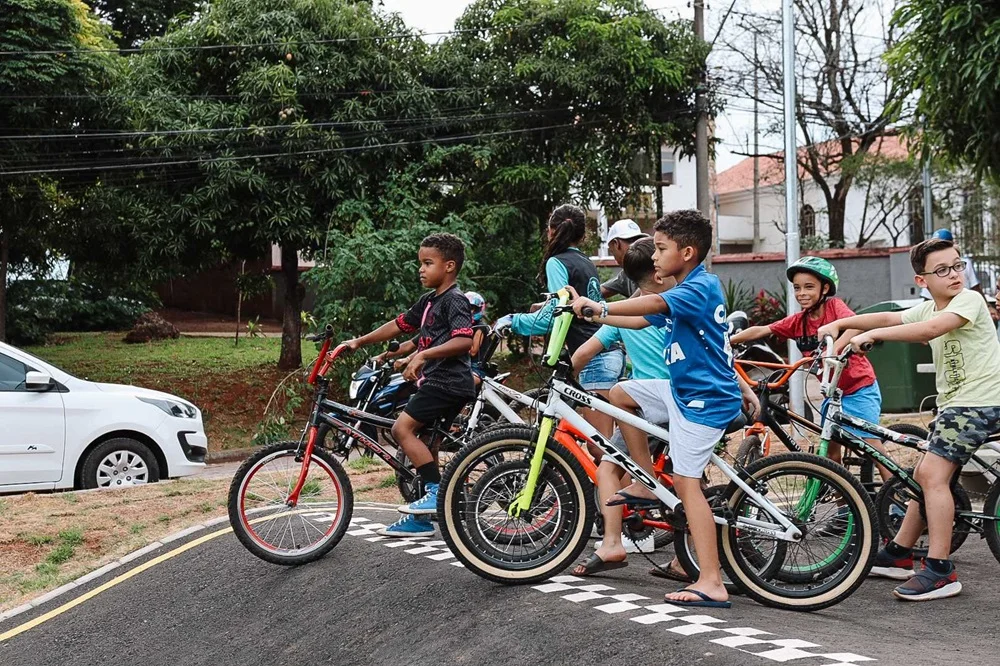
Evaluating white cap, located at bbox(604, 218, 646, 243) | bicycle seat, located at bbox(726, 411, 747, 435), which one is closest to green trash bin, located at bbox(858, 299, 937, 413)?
bicycle seat, located at bbox(726, 411, 747, 435)

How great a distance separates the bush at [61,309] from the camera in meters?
30.0

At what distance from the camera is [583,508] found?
5059mm

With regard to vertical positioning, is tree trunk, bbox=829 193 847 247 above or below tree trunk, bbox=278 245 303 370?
above

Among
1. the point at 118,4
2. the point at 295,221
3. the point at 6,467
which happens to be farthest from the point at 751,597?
the point at 118,4

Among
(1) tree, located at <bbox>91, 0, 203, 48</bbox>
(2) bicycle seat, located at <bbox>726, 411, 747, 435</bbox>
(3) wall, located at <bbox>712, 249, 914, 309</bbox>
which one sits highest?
(1) tree, located at <bbox>91, 0, 203, 48</bbox>

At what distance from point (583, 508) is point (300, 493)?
1.73 m

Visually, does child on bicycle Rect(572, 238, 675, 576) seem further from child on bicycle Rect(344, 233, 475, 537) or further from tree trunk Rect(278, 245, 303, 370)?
tree trunk Rect(278, 245, 303, 370)

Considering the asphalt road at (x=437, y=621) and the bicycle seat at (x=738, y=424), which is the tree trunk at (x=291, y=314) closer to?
the asphalt road at (x=437, y=621)

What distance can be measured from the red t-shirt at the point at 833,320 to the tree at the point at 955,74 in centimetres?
497

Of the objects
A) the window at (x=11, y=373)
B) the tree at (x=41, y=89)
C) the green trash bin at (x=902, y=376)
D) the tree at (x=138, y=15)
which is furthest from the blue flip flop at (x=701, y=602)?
the tree at (x=138, y=15)

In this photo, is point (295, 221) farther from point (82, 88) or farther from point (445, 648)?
point (445, 648)

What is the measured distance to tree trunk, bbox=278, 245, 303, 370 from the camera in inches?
860

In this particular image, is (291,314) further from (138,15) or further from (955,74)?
(955,74)

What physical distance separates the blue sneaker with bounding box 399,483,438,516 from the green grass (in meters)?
17.4
